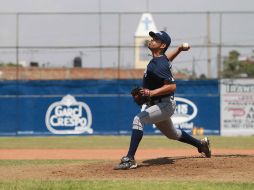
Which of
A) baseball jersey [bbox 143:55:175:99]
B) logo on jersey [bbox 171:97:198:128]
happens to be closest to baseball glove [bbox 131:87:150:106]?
baseball jersey [bbox 143:55:175:99]

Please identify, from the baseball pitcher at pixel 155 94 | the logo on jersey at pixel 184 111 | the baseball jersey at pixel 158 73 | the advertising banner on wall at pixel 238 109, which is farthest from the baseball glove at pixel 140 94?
the advertising banner on wall at pixel 238 109

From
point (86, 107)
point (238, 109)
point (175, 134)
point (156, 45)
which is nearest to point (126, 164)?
point (175, 134)

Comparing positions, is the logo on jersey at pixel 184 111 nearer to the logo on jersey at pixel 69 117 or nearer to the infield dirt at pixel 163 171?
the logo on jersey at pixel 69 117

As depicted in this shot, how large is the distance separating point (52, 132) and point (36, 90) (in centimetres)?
196

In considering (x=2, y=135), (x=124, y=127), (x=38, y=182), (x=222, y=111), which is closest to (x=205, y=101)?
(x=222, y=111)

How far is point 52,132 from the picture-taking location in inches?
985

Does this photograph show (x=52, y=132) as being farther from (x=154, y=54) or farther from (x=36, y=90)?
(x=154, y=54)

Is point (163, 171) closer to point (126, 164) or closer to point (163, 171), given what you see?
point (163, 171)

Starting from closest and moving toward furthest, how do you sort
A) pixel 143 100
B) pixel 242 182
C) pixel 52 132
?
pixel 242 182 < pixel 143 100 < pixel 52 132

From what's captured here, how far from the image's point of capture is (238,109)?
25.3 metres

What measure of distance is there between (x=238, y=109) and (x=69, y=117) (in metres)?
6.98

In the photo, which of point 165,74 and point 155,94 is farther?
point 165,74

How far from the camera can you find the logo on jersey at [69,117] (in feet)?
82.2

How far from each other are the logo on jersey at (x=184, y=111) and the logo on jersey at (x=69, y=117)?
3.60 metres
